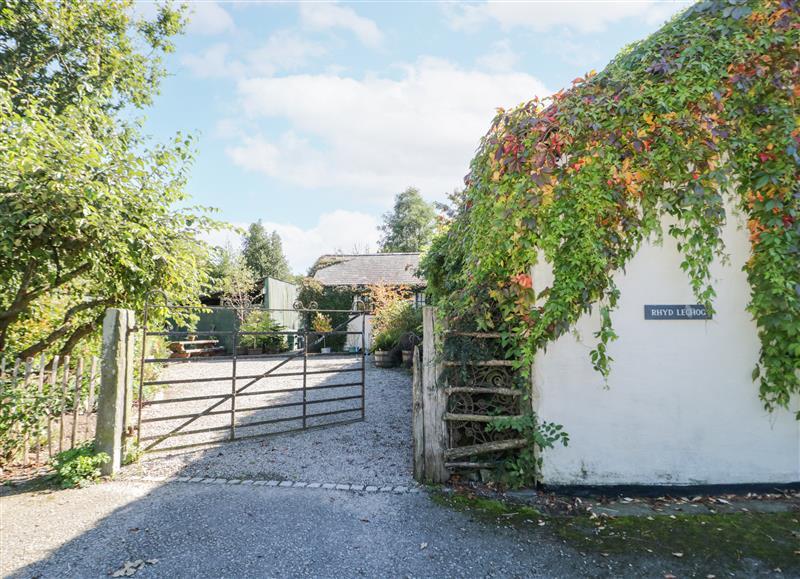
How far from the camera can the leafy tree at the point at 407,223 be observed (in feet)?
134

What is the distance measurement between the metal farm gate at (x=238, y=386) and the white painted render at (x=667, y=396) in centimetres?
318

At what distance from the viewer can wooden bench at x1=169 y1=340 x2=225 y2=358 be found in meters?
14.6

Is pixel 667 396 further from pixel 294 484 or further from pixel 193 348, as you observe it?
pixel 193 348

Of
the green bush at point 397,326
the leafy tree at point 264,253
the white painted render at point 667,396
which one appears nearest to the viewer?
the white painted render at point 667,396

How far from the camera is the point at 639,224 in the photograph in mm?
4129

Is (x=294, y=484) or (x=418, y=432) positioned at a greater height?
(x=418, y=432)

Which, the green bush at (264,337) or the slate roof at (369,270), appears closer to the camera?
the green bush at (264,337)

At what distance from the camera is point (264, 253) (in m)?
34.2

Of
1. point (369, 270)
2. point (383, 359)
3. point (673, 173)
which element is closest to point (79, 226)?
point (673, 173)

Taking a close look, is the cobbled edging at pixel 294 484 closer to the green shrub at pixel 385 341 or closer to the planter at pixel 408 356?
the planter at pixel 408 356

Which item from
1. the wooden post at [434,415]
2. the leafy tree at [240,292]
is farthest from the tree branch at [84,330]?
the leafy tree at [240,292]

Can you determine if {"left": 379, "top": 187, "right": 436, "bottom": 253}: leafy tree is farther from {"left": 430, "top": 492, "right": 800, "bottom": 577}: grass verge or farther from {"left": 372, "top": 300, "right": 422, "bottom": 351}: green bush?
{"left": 430, "top": 492, "right": 800, "bottom": 577}: grass verge

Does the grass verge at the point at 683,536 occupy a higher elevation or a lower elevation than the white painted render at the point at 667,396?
lower

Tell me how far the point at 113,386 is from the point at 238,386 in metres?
6.36
